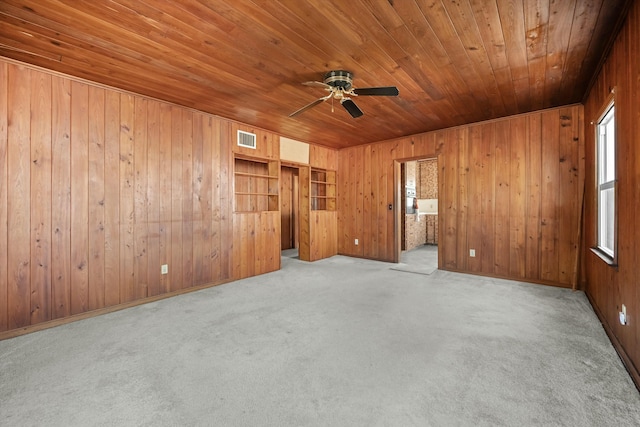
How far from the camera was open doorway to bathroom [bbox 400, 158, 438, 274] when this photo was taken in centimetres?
643

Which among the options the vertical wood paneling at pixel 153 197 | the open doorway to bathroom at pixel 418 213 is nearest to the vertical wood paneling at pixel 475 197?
the open doorway to bathroom at pixel 418 213

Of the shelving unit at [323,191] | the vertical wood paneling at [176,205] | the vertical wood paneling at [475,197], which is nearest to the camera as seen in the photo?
the vertical wood paneling at [176,205]

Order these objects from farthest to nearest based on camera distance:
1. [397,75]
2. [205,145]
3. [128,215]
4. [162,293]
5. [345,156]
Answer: [345,156] → [205,145] → [162,293] → [128,215] → [397,75]

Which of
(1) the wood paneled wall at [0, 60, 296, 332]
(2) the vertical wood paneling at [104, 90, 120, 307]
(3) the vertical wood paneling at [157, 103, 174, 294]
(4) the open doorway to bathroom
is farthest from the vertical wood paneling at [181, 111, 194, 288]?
(4) the open doorway to bathroom

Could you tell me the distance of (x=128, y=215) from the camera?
3.22 m

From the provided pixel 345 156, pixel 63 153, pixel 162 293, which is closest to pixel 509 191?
pixel 345 156

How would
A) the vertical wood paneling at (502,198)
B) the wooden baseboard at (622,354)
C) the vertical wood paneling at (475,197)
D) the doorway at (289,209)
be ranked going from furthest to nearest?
the doorway at (289,209), the vertical wood paneling at (475,197), the vertical wood paneling at (502,198), the wooden baseboard at (622,354)

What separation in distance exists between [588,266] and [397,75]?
3.27 m

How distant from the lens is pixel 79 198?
9.47 ft

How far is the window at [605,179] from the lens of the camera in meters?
2.80

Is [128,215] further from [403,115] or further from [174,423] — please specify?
[403,115]

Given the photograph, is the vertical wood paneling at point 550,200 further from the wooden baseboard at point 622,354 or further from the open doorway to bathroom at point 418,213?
the open doorway to bathroom at point 418,213

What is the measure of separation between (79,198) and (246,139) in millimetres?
→ 2301

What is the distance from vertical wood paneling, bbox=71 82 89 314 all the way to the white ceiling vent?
188 cm
